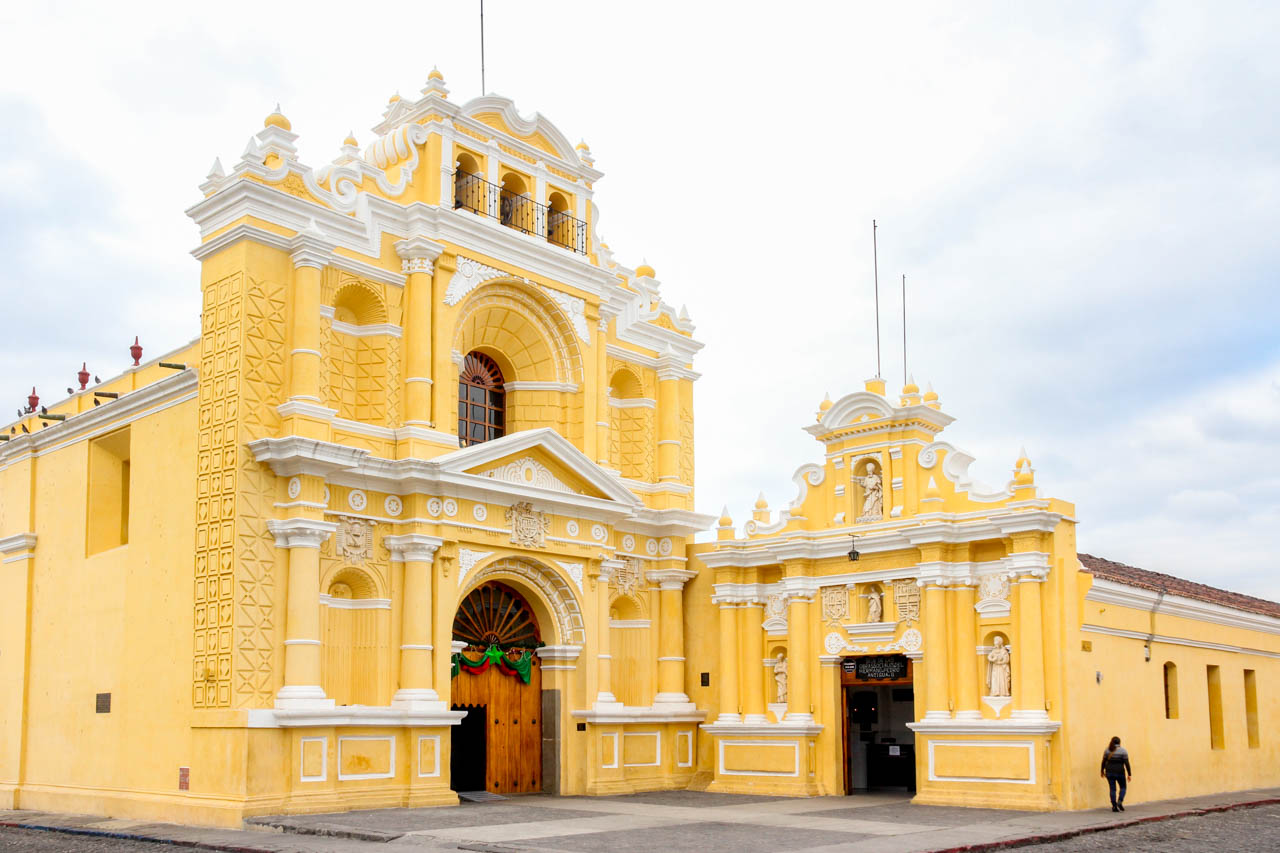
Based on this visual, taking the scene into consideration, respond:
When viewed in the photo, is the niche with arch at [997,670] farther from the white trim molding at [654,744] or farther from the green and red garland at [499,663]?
the green and red garland at [499,663]

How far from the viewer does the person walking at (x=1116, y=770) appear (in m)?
19.6

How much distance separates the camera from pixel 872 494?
22.9m

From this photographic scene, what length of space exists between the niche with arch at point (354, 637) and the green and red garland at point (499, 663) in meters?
1.87

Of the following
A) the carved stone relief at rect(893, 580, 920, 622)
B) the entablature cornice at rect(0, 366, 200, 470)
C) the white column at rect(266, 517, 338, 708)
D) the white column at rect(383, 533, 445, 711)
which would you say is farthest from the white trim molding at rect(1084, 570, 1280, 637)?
the entablature cornice at rect(0, 366, 200, 470)

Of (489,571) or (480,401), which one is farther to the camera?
(480,401)

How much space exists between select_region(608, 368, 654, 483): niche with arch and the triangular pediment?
1.92 meters

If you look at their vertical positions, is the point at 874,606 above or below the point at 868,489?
below

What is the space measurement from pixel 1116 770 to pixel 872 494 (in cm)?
604

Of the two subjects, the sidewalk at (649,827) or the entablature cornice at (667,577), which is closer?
the sidewalk at (649,827)

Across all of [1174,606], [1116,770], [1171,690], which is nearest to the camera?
[1116,770]

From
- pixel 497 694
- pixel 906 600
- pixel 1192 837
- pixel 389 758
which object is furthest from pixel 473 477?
pixel 1192 837

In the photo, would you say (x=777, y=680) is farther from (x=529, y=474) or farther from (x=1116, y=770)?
(x=1116, y=770)

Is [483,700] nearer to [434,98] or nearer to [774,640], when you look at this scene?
[774,640]

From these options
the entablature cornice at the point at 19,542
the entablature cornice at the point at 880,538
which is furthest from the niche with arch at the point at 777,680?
the entablature cornice at the point at 19,542
